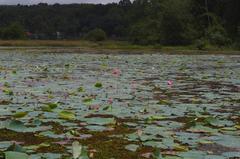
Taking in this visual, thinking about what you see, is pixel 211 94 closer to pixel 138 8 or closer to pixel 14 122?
pixel 14 122

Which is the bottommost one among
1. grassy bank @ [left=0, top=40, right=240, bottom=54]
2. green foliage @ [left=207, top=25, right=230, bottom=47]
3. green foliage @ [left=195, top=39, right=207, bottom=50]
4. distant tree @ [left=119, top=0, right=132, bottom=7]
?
grassy bank @ [left=0, top=40, right=240, bottom=54]

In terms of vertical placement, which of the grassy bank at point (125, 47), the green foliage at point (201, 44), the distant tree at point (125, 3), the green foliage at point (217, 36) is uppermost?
the distant tree at point (125, 3)

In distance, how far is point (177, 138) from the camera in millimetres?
4809

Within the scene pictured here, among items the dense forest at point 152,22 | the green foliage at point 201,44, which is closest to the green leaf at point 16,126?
the green foliage at point 201,44

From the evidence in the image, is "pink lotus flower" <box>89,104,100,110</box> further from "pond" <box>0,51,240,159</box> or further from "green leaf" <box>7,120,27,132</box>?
"green leaf" <box>7,120,27,132</box>

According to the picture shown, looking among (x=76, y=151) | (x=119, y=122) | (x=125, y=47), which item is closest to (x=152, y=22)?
(x=125, y=47)

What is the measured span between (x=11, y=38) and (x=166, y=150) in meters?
68.9

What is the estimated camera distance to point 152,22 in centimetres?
5166

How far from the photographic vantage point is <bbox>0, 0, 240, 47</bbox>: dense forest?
4188cm

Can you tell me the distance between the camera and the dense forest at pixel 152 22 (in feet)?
137

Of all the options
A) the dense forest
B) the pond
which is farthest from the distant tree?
the pond

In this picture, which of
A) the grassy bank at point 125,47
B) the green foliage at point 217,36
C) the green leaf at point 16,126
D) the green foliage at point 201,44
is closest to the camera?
the green leaf at point 16,126

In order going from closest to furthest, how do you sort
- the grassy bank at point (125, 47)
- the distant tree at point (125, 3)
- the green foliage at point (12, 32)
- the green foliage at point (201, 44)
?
the grassy bank at point (125, 47) < the green foliage at point (201, 44) < the green foliage at point (12, 32) < the distant tree at point (125, 3)

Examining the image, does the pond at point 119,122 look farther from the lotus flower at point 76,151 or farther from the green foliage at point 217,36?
the green foliage at point 217,36
